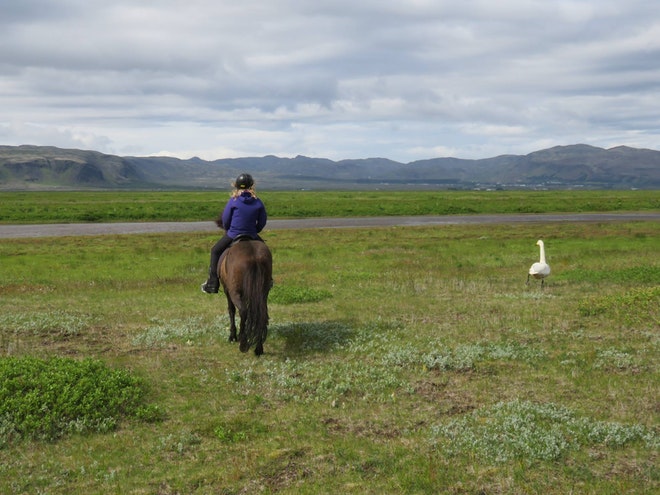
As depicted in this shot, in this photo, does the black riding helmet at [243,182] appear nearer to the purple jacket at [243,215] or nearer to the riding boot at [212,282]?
the purple jacket at [243,215]

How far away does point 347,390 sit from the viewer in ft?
38.4

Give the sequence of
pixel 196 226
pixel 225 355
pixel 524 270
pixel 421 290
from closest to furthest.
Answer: pixel 225 355
pixel 421 290
pixel 524 270
pixel 196 226

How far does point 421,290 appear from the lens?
2347 cm

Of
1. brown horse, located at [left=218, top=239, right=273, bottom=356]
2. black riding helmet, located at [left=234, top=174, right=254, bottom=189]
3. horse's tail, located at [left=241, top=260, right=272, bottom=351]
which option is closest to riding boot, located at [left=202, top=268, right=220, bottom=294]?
brown horse, located at [left=218, top=239, right=273, bottom=356]

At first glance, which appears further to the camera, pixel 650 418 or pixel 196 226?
pixel 196 226

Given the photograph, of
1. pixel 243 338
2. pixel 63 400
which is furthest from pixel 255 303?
pixel 63 400

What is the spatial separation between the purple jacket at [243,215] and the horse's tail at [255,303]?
1543mm

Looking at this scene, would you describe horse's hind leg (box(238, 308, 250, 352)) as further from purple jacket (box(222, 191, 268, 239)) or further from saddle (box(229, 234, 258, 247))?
purple jacket (box(222, 191, 268, 239))

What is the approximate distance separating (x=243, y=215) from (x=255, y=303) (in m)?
2.68

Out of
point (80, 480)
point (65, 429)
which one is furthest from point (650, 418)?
point (65, 429)

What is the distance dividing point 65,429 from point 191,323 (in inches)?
318

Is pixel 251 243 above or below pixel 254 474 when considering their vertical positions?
above

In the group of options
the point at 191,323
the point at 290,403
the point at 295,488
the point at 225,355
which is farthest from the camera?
the point at 191,323

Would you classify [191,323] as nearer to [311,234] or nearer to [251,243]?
[251,243]
